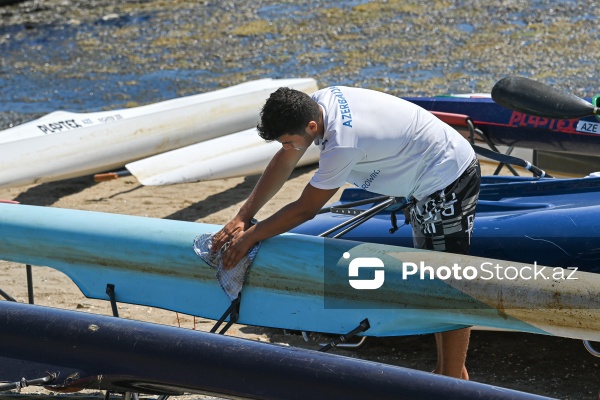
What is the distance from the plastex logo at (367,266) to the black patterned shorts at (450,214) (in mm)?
290

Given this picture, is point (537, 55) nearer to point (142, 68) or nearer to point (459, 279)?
point (142, 68)

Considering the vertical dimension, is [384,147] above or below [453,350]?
above

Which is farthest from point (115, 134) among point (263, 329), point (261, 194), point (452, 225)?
point (452, 225)

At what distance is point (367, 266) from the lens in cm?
322

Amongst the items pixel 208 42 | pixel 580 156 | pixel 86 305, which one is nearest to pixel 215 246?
pixel 86 305

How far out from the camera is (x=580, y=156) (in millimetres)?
6180

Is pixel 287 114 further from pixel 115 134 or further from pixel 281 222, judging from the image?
pixel 115 134

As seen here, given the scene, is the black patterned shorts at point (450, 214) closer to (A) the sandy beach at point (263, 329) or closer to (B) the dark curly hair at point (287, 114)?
(B) the dark curly hair at point (287, 114)

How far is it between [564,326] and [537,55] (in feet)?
22.2

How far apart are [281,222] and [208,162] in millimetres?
3398

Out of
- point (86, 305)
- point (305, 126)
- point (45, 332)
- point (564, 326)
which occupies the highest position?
point (305, 126)

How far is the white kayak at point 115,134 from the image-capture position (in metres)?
6.35

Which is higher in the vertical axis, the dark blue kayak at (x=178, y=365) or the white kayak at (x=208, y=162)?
the dark blue kayak at (x=178, y=365)

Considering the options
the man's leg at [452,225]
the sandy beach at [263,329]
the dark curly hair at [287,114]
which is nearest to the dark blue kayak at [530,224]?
the sandy beach at [263,329]
